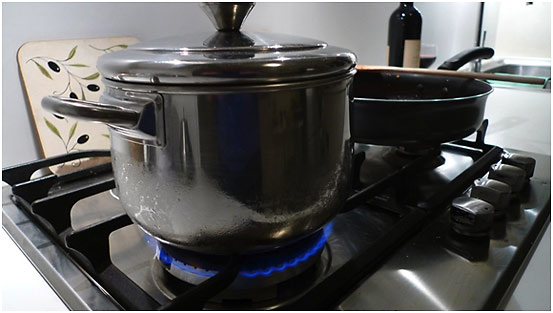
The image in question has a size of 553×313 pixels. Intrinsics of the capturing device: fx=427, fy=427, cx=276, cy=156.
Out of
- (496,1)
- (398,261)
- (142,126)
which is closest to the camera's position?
(142,126)

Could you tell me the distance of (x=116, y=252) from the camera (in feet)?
1.64

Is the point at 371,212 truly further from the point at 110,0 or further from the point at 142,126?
the point at 110,0

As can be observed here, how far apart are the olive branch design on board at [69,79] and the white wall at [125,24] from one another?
1.3 inches

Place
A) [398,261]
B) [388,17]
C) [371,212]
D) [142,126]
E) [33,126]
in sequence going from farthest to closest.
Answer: [388,17]
[33,126]
[371,212]
[398,261]
[142,126]

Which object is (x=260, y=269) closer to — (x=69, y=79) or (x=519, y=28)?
(x=69, y=79)

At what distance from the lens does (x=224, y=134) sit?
0.35 meters

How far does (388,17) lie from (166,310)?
127 centimetres

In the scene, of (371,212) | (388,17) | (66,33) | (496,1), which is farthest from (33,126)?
(496,1)

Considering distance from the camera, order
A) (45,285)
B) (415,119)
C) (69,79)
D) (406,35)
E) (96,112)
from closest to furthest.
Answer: (96,112)
(45,285)
(415,119)
(69,79)
(406,35)

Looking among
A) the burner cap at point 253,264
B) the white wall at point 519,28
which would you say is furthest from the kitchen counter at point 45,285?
the white wall at point 519,28

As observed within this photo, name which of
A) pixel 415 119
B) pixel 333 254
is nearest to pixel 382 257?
pixel 333 254

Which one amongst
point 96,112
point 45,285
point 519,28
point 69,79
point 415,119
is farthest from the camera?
point 519,28

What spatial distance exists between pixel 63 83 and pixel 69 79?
12 mm

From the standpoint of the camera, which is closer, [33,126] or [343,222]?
[343,222]
